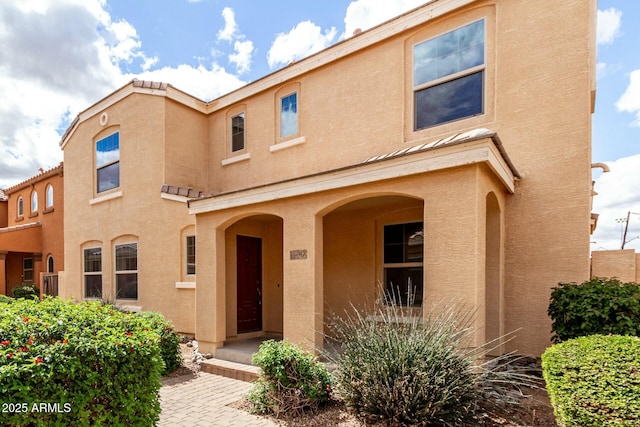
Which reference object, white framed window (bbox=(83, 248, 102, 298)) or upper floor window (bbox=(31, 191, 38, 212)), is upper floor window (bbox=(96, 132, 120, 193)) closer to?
white framed window (bbox=(83, 248, 102, 298))

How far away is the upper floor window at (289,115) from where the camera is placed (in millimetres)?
10039

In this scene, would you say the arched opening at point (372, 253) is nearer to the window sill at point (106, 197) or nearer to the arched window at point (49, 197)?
the window sill at point (106, 197)

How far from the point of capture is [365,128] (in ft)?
28.5

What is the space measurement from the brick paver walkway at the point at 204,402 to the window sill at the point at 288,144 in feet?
19.5

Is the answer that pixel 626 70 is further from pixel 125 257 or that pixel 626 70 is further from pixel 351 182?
pixel 125 257

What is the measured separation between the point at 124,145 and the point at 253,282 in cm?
699

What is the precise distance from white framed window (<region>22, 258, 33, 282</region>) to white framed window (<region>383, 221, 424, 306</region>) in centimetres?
2059

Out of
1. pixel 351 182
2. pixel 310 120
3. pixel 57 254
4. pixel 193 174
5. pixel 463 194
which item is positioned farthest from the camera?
pixel 57 254

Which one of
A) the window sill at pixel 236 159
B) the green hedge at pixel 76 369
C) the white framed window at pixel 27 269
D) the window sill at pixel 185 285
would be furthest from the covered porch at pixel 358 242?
the white framed window at pixel 27 269

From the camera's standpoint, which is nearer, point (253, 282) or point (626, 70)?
point (626, 70)

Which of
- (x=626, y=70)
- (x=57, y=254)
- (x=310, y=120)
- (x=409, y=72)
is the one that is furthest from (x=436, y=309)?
(x=57, y=254)

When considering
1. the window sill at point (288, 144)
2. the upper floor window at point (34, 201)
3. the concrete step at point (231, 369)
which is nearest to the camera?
the concrete step at point (231, 369)

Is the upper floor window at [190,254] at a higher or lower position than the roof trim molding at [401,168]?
lower


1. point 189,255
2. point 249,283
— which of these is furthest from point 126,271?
point 249,283
